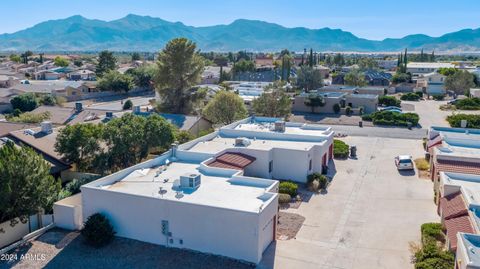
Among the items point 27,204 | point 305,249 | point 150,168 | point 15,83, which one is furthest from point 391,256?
point 15,83

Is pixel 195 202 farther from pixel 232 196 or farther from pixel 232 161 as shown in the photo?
pixel 232 161

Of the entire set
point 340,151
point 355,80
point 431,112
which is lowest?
point 340,151

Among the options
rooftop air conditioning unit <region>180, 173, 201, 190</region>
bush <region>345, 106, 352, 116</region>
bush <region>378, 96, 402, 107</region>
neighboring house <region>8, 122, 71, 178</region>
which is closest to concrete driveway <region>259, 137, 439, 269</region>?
rooftop air conditioning unit <region>180, 173, 201, 190</region>

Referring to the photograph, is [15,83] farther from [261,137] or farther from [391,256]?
[391,256]

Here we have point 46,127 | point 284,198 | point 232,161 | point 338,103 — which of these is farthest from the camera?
point 338,103

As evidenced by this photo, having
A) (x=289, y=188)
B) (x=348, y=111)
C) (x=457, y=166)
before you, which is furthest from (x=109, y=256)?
(x=348, y=111)

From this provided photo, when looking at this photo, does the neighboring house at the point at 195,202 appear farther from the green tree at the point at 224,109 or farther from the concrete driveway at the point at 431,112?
the concrete driveway at the point at 431,112

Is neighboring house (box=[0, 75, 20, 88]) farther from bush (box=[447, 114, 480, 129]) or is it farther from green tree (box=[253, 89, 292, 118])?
bush (box=[447, 114, 480, 129])
